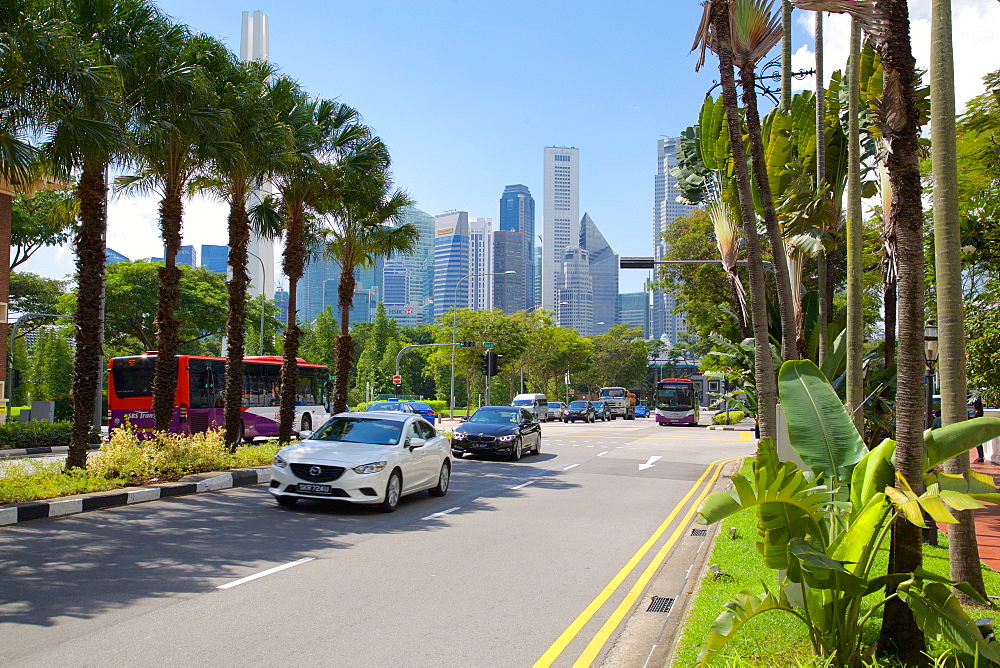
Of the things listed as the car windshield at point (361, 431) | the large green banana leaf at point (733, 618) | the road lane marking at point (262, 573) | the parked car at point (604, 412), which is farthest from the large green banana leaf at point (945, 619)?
the parked car at point (604, 412)

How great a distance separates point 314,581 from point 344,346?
16254 mm

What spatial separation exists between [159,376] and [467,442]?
8367 mm

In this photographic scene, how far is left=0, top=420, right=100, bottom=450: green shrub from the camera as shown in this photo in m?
22.7

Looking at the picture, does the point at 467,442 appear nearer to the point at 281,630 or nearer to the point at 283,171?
the point at 283,171

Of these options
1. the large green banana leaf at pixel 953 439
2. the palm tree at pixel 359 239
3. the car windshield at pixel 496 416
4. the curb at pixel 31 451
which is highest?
the palm tree at pixel 359 239

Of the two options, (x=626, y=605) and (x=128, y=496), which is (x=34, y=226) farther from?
(x=626, y=605)

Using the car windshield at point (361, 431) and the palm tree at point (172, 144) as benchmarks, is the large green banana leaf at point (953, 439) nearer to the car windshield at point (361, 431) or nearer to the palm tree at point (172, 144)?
the car windshield at point (361, 431)

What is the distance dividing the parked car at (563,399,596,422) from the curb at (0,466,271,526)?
129 feet

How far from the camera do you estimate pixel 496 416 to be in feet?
73.7

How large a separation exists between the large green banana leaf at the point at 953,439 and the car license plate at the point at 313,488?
8.23 m

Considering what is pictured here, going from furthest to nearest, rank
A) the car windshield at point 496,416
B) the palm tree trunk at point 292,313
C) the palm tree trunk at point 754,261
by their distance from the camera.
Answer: the car windshield at point 496,416 → the palm tree trunk at point 292,313 → the palm tree trunk at point 754,261

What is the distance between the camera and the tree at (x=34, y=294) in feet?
137

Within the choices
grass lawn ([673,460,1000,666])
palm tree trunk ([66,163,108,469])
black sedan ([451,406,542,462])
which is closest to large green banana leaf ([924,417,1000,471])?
grass lawn ([673,460,1000,666])

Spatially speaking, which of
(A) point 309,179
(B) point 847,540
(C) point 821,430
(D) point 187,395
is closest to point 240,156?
(A) point 309,179
